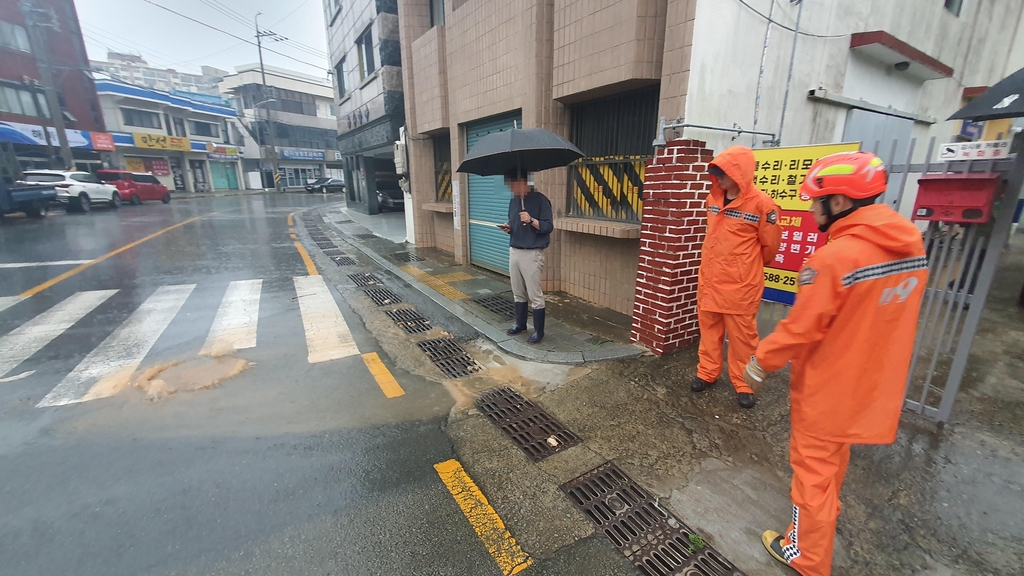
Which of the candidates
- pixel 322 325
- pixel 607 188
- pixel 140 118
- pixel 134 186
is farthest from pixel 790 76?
pixel 140 118

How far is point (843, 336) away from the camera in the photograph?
182cm

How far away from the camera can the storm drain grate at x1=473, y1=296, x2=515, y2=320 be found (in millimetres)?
5824

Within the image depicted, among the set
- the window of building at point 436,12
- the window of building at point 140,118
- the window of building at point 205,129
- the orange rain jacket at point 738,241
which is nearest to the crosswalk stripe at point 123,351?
the orange rain jacket at point 738,241

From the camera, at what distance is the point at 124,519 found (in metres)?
2.37

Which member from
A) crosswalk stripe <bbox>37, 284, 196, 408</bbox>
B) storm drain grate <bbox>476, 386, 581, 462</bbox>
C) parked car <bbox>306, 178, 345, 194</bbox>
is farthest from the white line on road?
parked car <bbox>306, 178, 345, 194</bbox>

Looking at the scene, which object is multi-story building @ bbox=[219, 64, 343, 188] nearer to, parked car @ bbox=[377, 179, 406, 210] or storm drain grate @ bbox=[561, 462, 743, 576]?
parked car @ bbox=[377, 179, 406, 210]

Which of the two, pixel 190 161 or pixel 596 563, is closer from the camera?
pixel 596 563

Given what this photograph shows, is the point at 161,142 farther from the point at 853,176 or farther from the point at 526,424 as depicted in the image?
the point at 853,176

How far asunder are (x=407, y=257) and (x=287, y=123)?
46.0m

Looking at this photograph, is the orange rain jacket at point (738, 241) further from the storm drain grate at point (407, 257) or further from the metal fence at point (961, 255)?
the storm drain grate at point (407, 257)

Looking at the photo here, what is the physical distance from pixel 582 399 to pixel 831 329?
2129 mm

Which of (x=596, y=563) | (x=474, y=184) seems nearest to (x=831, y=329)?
(x=596, y=563)

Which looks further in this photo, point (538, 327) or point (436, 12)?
point (436, 12)

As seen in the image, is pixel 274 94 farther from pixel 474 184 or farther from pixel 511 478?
pixel 511 478
